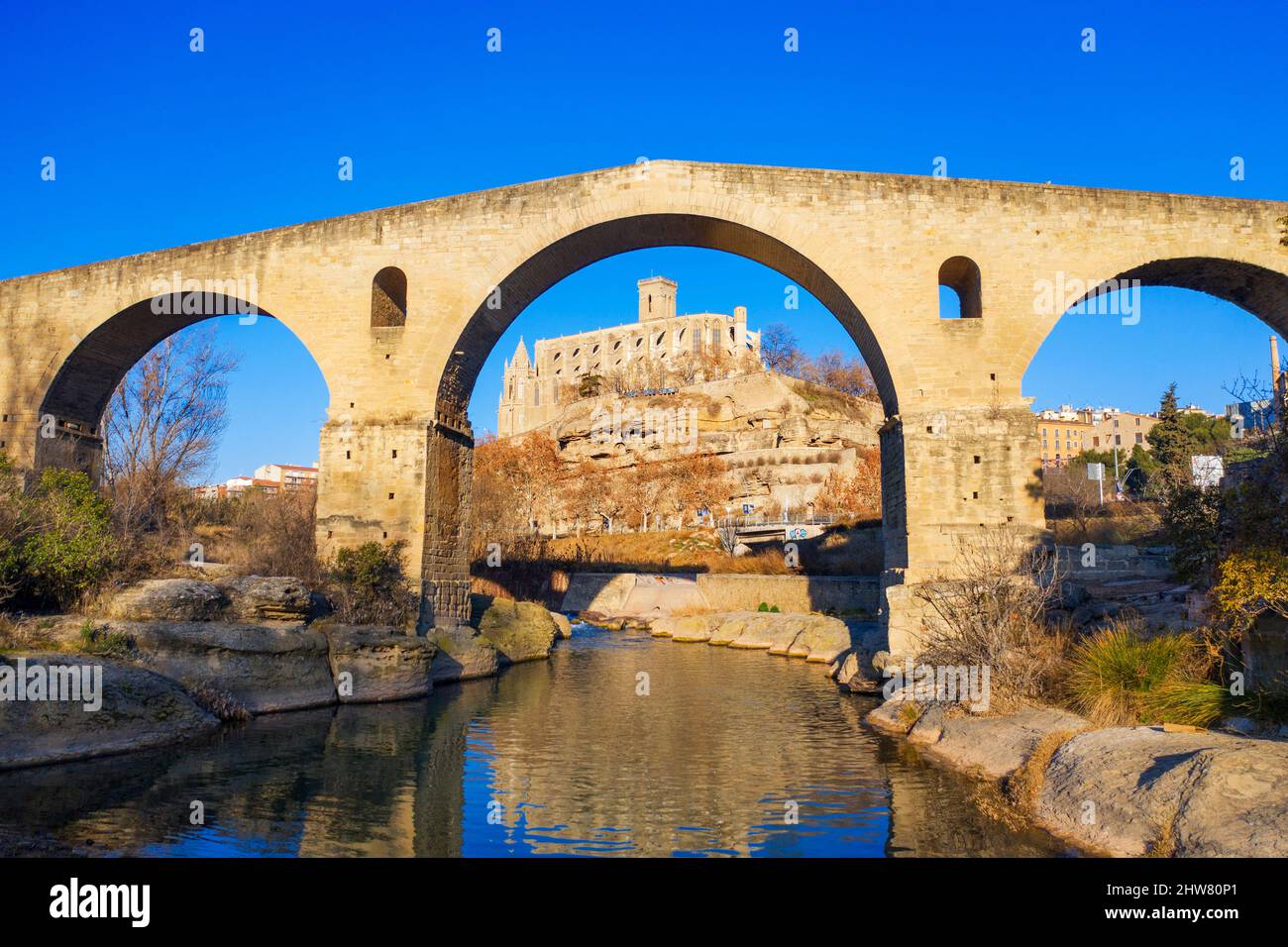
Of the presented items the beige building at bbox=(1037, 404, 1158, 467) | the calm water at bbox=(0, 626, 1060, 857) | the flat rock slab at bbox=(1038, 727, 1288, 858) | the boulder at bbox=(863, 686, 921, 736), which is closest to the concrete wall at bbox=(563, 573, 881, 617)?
the boulder at bbox=(863, 686, 921, 736)

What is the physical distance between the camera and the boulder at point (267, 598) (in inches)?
478

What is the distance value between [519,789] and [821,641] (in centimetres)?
1220

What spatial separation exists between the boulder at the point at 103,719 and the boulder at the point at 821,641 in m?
11.8

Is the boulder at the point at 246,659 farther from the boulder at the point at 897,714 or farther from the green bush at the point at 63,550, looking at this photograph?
the boulder at the point at 897,714

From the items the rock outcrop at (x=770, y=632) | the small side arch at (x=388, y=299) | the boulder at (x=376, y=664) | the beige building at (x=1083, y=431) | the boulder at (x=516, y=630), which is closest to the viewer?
the boulder at (x=376, y=664)

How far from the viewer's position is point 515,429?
9812 cm

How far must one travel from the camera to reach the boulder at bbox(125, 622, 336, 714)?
10711 millimetres

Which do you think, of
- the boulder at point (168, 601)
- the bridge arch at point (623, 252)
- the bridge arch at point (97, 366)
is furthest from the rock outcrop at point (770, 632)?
the bridge arch at point (97, 366)

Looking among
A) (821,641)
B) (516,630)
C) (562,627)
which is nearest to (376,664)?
(516,630)

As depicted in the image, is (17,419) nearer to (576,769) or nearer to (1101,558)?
(576,769)

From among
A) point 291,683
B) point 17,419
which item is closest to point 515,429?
point 17,419

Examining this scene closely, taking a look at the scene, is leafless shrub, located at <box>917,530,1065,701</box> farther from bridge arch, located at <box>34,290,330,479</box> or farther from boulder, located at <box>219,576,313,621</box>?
bridge arch, located at <box>34,290,330,479</box>

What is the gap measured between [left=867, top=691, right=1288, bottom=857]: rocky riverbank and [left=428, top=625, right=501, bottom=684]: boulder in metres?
8.44
